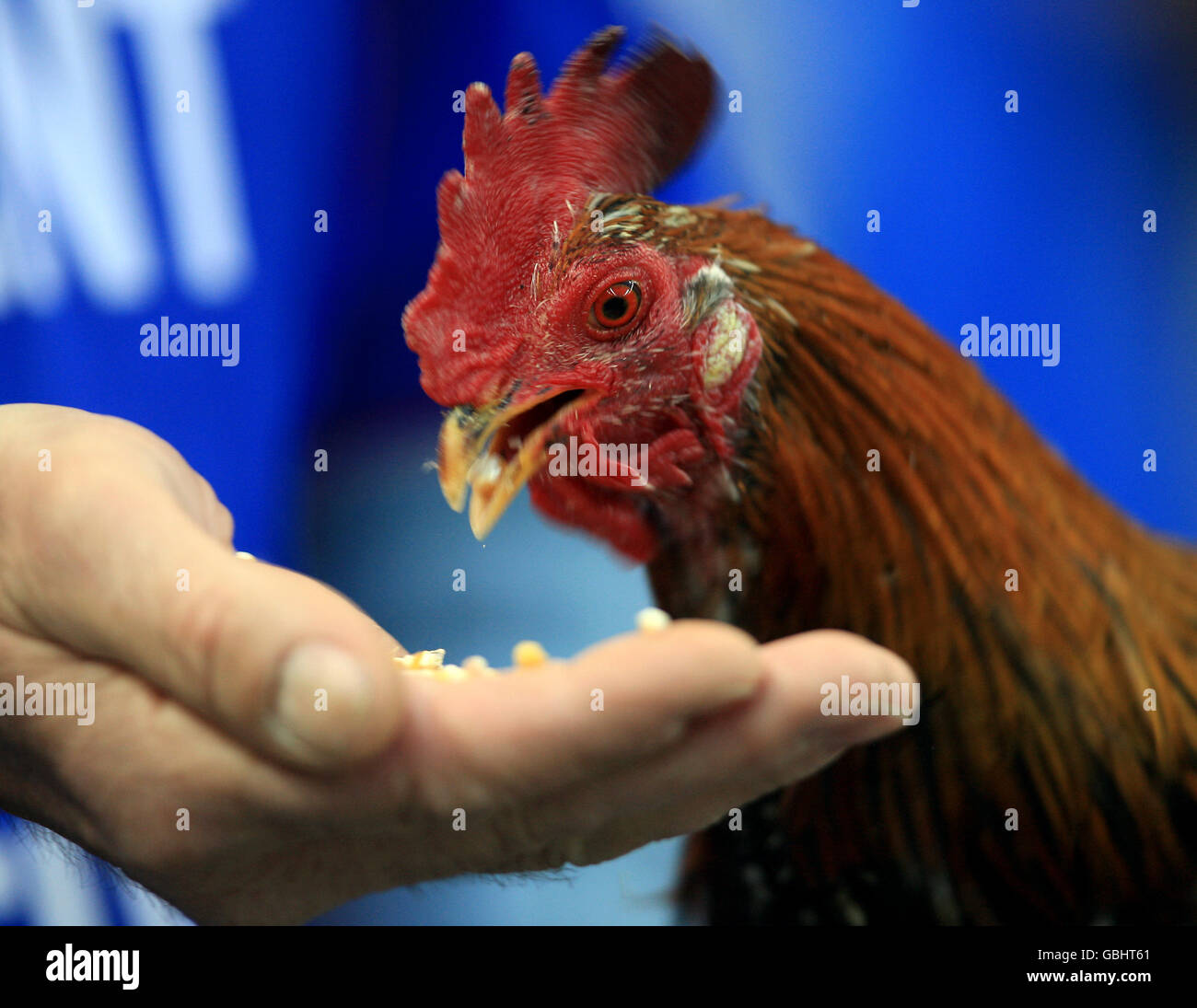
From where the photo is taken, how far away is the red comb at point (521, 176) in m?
0.66


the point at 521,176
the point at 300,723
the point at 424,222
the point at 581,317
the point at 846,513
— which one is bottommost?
the point at 300,723

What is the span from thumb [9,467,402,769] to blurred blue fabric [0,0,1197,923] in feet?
1.67

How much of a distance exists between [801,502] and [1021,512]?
15 cm

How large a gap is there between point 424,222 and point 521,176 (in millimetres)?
277

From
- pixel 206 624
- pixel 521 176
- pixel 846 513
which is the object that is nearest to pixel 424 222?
pixel 521 176

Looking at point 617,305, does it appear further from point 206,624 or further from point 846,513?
point 206,624

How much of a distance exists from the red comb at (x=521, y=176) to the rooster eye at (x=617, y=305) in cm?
8

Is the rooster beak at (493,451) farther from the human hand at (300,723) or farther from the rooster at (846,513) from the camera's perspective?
the human hand at (300,723)

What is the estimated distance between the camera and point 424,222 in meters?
0.92

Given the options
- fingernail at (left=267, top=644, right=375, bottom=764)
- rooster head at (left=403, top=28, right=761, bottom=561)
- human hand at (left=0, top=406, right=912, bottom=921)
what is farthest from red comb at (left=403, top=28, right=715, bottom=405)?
fingernail at (left=267, top=644, right=375, bottom=764)

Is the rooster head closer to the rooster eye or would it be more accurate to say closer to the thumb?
the rooster eye

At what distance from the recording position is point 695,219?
0.63 meters

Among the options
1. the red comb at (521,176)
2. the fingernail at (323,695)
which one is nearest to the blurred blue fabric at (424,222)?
the red comb at (521,176)
